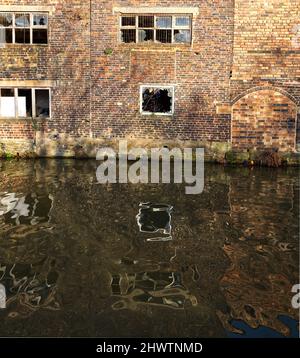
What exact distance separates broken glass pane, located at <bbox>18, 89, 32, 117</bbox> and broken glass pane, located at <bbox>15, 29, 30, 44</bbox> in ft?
5.60

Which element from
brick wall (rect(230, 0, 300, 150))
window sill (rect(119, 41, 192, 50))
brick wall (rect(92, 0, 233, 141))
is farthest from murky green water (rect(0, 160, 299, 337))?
window sill (rect(119, 41, 192, 50))

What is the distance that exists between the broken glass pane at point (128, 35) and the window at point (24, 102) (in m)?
3.38

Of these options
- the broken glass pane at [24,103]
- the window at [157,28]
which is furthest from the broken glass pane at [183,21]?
the broken glass pane at [24,103]

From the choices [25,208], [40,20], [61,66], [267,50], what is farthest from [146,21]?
[25,208]

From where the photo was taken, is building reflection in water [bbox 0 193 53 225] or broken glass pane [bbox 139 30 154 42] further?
broken glass pane [bbox 139 30 154 42]

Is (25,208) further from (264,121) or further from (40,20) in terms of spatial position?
(264,121)

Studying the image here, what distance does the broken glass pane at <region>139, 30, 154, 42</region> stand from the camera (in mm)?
15751

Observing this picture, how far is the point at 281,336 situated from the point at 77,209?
228 inches

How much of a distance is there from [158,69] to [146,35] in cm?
128

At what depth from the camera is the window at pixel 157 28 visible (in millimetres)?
15562

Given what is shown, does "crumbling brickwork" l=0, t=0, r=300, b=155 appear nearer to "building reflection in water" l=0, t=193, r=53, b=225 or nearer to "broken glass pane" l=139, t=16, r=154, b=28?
"broken glass pane" l=139, t=16, r=154, b=28

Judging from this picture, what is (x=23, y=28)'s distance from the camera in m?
15.9

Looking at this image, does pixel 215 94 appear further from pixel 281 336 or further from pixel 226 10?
pixel 281 336

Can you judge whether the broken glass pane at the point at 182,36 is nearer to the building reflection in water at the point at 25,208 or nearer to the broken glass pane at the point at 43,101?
the broken glass pane at the point at 43,101
